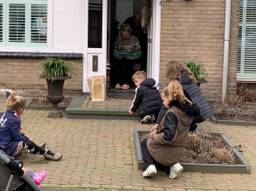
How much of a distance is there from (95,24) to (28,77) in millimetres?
1824

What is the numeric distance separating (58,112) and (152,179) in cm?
435

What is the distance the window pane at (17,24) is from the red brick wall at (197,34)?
303 centimetres

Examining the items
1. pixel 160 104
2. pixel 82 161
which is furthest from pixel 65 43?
pixel 82 161

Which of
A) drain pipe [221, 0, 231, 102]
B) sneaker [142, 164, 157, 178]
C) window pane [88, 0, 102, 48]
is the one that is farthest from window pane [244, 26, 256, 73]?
sneaker [142, 164, 157, 178]

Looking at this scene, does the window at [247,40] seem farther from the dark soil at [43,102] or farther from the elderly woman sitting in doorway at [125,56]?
the dark soil at [43,102]

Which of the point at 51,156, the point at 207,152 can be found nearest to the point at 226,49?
the point at 207,152

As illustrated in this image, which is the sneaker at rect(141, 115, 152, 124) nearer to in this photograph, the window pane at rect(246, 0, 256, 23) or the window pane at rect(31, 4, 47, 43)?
the window pane at rect(31, 4, 47, 43)

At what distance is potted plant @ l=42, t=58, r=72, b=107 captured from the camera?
11430mm

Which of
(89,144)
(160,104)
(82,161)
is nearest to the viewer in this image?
(82,161)

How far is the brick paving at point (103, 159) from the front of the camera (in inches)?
293

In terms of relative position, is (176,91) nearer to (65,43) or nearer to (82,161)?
(82,161)

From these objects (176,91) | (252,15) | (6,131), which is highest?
(252,15)

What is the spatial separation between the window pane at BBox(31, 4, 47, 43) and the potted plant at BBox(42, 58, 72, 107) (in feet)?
7.53

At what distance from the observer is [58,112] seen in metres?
11.7
